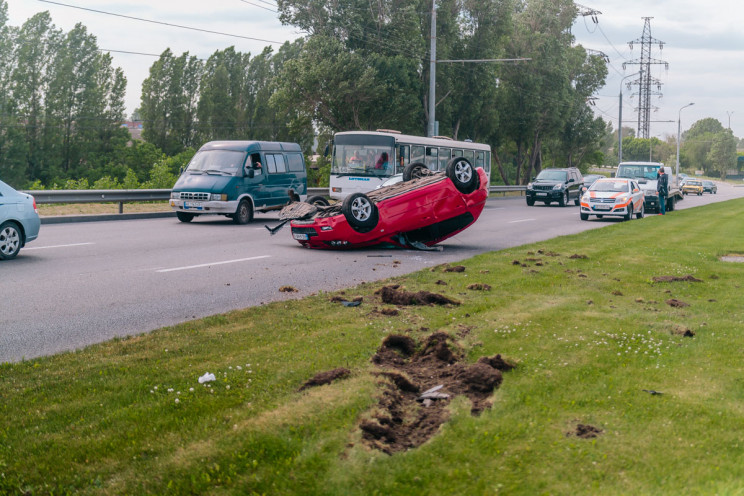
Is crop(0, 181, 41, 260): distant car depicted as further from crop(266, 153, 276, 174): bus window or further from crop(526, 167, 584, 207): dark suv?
crop(526, 167, 584, 207): dark suv

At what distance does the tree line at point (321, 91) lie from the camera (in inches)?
1667

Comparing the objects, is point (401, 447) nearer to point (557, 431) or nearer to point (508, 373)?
point (557, 431)

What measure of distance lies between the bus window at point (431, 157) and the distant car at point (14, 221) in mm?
19064

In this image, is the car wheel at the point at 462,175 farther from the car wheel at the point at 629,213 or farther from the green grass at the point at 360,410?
the car wheel at the point at 629,213

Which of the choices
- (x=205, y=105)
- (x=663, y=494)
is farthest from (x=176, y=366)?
(x=205, y=105)

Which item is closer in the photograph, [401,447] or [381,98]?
[401,447]

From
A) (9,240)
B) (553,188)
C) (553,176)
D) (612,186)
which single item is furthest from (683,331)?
(553,176)

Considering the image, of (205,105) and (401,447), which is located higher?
(205,105)

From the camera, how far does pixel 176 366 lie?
5379 mm

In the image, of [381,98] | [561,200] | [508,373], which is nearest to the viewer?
[508,373]

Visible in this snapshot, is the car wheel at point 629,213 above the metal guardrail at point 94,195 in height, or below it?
below

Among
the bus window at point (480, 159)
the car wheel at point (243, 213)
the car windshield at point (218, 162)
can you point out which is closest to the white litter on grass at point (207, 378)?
the car wheel at point (243, 213)

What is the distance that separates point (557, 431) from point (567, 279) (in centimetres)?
621

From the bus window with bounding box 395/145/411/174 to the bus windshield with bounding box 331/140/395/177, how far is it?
0.29 meters
